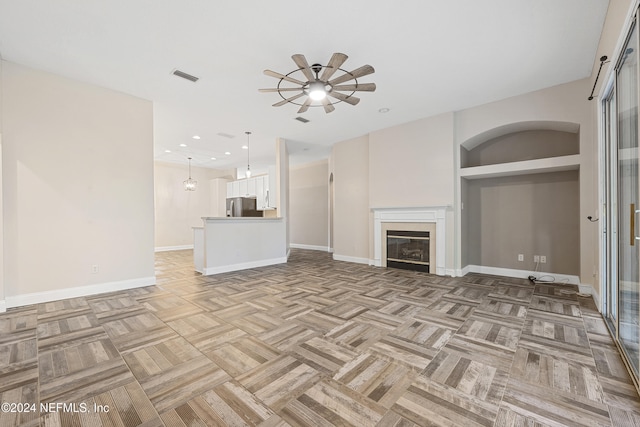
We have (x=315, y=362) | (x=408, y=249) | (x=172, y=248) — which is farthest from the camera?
(x=172, y=248)

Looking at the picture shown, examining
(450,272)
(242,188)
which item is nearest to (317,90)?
(450,272)

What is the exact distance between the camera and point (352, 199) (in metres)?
6.41

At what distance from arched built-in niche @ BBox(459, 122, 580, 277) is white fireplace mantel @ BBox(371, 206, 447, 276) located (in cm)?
38

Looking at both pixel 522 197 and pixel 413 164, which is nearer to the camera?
pixel 522 197

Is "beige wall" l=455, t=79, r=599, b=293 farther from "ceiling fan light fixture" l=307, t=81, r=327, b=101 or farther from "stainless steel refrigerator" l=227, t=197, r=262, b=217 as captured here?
"stainless steel refrigerator" l=227, t=197, r=262, b=217

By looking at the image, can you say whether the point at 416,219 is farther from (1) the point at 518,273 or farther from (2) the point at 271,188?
(2) the point at 271,188

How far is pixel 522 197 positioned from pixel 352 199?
3.27 meters

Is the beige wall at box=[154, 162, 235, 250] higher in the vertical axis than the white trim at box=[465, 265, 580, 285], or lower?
higher

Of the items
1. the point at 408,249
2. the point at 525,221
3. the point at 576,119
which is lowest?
the point at 408,249

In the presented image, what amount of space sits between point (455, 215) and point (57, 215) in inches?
235

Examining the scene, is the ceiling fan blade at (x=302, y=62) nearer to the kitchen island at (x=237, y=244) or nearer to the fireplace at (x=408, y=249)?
the kitchen island at (x=237, y=244)

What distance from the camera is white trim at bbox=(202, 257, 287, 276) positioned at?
499 centimetres

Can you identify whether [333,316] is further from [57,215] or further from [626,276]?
[57,215]

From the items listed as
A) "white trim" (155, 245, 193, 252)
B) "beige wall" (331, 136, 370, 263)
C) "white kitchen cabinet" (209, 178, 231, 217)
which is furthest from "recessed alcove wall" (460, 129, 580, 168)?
"white trim" (155, 245, 193, 252)
